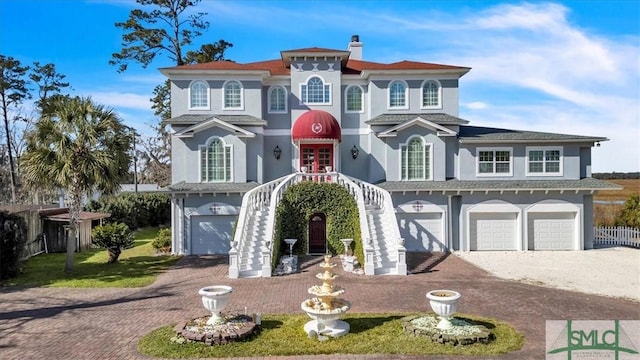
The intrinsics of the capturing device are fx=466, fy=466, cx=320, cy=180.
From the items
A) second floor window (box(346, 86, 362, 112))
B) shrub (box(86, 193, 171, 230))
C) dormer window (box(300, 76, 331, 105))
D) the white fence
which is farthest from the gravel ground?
shrub (box(86, 193, 171, 230))

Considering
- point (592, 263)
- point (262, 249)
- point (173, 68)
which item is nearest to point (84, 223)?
point (173, 68)

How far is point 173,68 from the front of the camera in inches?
1073

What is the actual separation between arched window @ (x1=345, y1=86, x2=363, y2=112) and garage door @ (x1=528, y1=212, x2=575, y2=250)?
1194cm

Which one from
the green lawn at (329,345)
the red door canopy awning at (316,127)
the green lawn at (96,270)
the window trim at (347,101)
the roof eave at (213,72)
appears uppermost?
the roof eave at (213,72)

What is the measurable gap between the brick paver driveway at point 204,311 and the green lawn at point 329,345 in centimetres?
33

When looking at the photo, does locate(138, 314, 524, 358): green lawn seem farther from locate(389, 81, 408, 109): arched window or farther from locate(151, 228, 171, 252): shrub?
locate(389, 81, 408, 109): arched window

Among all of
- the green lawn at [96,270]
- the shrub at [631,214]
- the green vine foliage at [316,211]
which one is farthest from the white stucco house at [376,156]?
the shrub at [631,214]

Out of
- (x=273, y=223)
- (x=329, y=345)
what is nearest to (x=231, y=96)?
(x=273, y=223)

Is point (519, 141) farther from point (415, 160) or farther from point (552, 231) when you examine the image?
point (415, 160)

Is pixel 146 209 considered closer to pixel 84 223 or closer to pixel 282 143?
pixel 84 223

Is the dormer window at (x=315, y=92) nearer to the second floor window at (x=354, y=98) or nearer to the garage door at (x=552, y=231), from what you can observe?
the second floor window at (x=354, y=98)

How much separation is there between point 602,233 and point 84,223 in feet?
110

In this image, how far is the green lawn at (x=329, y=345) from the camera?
1086 cm

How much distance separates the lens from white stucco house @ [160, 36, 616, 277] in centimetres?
2580
